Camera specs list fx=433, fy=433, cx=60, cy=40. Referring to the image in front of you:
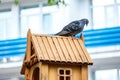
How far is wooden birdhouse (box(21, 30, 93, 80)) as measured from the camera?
8.63 feet

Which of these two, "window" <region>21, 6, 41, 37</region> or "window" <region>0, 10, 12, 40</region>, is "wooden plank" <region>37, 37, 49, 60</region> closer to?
"window" <region>21, 6, 41, 37</region>

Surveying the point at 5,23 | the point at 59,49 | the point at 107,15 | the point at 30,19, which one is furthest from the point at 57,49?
the point at 5,23

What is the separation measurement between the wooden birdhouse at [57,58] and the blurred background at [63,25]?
410cm

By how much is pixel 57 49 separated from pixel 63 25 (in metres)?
4.75

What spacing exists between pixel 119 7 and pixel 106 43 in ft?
2.82

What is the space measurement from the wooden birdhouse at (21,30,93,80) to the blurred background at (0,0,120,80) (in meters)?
4.10

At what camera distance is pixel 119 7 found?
295 inches

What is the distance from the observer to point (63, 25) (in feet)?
24.4

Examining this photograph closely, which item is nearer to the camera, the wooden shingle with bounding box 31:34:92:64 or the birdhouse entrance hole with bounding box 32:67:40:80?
the wooden shingle with bounding box 31:34:92:64

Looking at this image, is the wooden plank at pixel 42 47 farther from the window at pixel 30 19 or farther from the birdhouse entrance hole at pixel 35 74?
the window at pixel 30 19

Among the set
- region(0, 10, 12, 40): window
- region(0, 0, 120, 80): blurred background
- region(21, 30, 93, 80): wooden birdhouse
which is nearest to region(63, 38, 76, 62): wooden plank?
region(21, 30, 93, 80): wooden birdhouse

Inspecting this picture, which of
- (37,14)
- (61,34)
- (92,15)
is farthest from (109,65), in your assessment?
(61,34)

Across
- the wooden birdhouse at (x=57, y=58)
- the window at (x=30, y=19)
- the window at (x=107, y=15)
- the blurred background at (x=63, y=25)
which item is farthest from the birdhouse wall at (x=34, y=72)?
the window at (x=30, y=19)

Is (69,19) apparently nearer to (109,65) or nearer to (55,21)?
(55,21)
